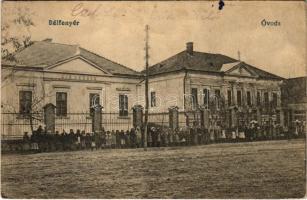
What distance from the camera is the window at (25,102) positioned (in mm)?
4512

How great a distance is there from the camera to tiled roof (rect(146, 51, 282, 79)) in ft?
16.3

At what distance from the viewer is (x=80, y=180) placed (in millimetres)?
4434

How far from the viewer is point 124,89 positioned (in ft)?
16.1

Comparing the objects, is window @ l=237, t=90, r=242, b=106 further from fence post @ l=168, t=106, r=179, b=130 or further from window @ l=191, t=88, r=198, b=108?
fence post @ l=168, t=106, r=179, b=130

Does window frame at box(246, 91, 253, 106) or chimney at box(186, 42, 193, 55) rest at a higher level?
chimney at box(186, 42, 193, 55)

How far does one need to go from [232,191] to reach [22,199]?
72.8 inches

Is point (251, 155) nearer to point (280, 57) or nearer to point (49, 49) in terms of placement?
point (280, 57)

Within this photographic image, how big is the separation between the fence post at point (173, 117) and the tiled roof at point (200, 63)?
412mm

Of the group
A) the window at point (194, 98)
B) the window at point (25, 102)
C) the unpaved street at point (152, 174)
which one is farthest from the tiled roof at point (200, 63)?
the window at point (25, 102)

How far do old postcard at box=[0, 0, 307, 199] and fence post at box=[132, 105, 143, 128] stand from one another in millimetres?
14

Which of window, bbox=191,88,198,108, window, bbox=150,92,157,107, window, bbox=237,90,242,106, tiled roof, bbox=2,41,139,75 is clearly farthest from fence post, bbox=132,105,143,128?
window, bbox=237,90,242,106

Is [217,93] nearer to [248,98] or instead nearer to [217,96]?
[217,96]

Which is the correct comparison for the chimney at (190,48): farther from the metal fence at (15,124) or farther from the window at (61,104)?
the metal fence at (15,124)

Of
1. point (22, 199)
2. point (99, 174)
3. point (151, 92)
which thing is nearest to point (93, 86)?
point (151, 92)
